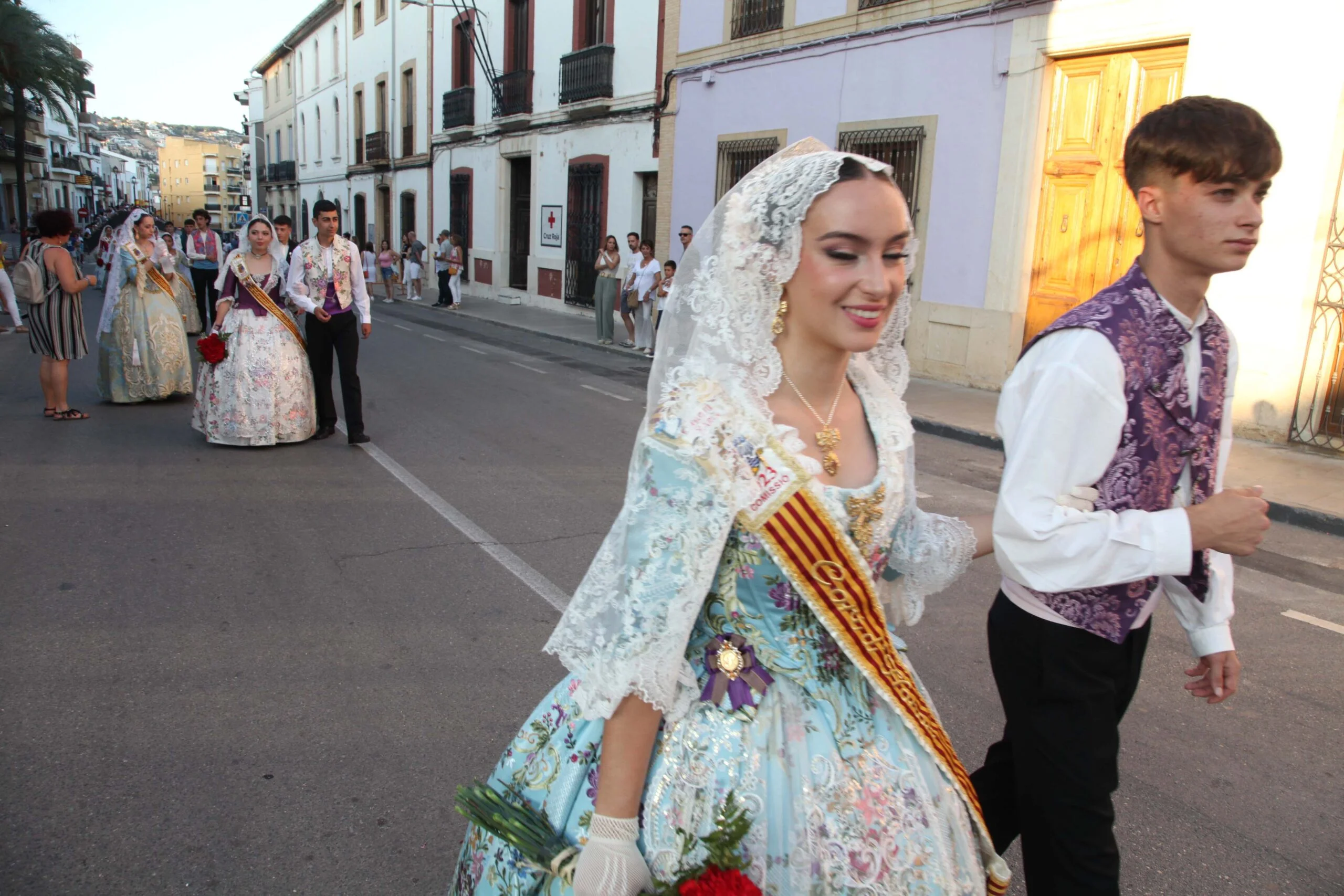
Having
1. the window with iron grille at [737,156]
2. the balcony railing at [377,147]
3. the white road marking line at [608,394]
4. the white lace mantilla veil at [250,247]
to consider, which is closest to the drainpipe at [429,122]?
the balcony railing at [377,147]

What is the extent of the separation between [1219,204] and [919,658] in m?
2.61

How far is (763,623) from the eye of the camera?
158 centimetres

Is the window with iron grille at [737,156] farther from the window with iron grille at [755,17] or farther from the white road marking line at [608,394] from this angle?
Result: the white road marking line at [608,394]

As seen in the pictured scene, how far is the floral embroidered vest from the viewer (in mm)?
7461

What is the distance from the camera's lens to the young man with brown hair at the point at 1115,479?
65.6 inches

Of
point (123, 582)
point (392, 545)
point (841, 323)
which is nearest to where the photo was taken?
point (841, 323)

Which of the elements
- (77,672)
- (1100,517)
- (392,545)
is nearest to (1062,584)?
(1100,517)

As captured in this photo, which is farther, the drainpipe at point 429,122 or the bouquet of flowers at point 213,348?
the drainpipe at point 429,122

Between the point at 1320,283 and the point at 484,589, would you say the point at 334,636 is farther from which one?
the point at 1320,283

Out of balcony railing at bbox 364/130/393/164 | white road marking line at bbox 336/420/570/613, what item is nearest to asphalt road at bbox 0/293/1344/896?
white road marking line at bbox 336/420/570/613

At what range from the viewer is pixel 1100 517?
166cm

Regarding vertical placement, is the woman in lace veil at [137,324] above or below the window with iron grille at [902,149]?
below

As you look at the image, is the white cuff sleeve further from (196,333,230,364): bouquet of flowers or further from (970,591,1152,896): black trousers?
(196,333,230,364): bouquet of flowers

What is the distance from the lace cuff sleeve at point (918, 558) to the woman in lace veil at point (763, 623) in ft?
0.47
